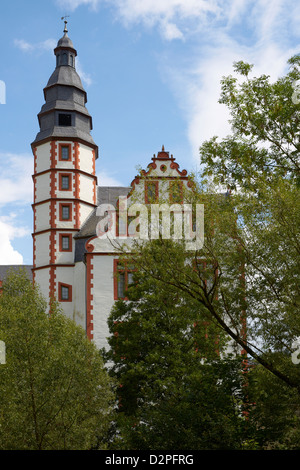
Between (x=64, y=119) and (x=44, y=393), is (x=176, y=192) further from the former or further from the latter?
(x=64, y=119)

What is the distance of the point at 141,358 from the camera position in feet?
79.3

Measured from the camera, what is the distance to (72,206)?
127ft

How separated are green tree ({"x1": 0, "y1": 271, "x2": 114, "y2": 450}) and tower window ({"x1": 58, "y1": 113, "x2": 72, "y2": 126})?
75.2 ft

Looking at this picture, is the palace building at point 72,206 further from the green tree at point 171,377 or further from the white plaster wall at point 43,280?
the green tree at point 171,377

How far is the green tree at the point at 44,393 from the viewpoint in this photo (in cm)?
1706

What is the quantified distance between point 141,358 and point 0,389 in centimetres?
751

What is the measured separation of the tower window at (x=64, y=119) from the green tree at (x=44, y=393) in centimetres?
2291

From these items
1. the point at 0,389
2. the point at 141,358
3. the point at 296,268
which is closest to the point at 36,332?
the point at 0,389

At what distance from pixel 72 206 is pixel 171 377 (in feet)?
62.7

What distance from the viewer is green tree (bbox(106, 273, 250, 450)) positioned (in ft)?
52.7

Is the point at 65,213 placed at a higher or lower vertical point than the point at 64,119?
lower

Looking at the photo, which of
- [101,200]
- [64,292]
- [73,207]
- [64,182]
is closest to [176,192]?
[64,292]

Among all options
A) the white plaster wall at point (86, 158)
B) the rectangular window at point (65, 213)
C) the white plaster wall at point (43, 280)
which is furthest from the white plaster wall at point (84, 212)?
the white plaster wall at point (43, 280)
